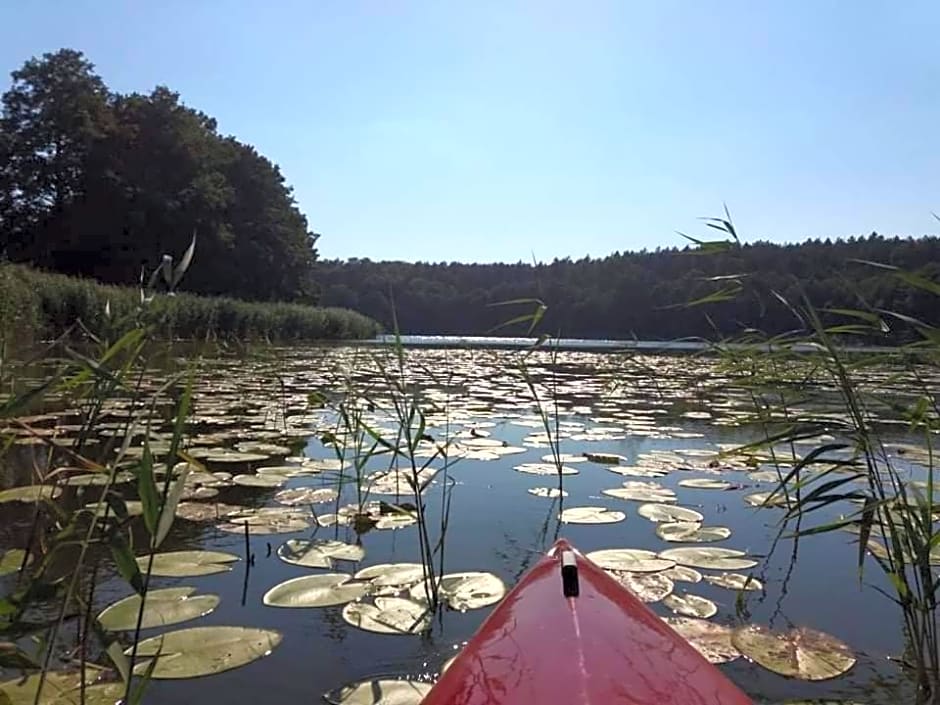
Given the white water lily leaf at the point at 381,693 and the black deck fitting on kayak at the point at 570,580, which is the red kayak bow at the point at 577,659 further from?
the white water lily leaf at the point at 381,693

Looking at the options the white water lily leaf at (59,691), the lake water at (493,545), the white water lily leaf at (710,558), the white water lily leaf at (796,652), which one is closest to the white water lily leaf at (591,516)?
the lake water at (493,545)

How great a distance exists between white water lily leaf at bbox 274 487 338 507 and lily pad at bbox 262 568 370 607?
82 cm

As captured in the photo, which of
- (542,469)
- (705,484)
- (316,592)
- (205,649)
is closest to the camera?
(205,649)

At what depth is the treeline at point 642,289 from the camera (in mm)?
2021

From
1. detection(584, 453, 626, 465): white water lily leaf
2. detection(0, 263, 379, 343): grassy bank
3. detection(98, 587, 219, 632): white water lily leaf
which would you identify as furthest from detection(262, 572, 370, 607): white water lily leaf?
detection(584, 453, 626, 465): white water lily leaf

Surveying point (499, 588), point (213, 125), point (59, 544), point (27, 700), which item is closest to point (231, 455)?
point (499, 588)

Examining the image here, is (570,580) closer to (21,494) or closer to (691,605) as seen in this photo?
(691,605)

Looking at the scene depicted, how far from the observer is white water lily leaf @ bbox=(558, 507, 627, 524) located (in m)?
2.36

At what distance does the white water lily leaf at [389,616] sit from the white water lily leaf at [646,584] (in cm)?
47

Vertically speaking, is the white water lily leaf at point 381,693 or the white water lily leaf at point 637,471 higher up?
the white water lily leaf at point 637,471

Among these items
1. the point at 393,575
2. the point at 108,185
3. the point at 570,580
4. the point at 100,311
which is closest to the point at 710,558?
the point at 393,575

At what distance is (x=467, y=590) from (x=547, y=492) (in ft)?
3.76

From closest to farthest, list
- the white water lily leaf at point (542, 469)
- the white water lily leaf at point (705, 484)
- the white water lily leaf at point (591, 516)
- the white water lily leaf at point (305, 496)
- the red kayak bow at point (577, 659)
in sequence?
the red kayak bow at point (577, 659), the white water lily leaf at point (591, 516), the white water lily leaf at point (305, 496), the white water lily leaf at point (705, 484), the white water lily leaf at point (542, 469)

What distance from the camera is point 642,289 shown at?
14234 mm
